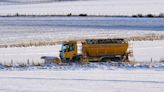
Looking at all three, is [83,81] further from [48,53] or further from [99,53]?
[48,53]

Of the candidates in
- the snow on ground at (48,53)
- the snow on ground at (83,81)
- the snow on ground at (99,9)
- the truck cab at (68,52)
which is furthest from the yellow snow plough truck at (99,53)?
the snow on ground at (99,9)

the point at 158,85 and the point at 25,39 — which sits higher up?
the point at 158,85

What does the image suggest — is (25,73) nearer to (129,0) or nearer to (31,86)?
(31,86)

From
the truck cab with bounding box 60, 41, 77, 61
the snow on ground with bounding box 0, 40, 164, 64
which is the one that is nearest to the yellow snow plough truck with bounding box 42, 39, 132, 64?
the truck cab with bounding box 60, 41, 77, 61

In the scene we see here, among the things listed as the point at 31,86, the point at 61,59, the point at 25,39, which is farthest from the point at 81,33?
the point at 31,86

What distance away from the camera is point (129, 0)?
4843 inches

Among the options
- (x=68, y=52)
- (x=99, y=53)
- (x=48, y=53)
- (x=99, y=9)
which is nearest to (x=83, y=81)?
(x=99, y=53)

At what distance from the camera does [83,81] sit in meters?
20.4

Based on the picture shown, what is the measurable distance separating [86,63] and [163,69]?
455 cm

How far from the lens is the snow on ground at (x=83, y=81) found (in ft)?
60.1

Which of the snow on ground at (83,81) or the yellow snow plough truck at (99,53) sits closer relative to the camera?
the snow on ground at (83,81)

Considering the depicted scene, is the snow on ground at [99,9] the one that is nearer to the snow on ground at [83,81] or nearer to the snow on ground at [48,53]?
the snow on ground at [48,53]

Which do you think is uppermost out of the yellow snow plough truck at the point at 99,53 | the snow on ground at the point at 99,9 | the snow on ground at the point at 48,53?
the yellow snow plough truck at the point at 99,53

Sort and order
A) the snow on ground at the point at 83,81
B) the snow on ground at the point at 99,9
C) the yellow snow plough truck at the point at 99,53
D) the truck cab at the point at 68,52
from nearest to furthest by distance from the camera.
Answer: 1. the snow on ground at the point at 83,81
2. the yellow snow plough truck at the point at 99,53
3. the truck cab at the point at 68,52
4. the snow on ground at the point at 99,9
